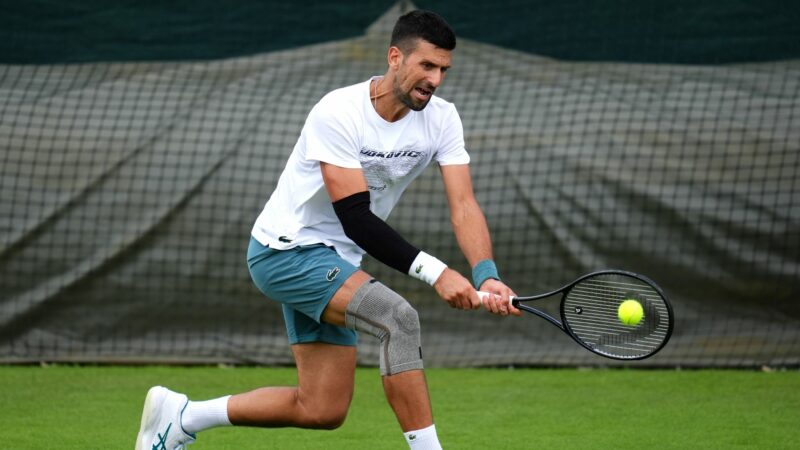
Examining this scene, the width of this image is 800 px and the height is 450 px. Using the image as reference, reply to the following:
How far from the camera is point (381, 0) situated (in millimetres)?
8453

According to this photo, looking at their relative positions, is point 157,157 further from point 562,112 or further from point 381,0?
point 562,112

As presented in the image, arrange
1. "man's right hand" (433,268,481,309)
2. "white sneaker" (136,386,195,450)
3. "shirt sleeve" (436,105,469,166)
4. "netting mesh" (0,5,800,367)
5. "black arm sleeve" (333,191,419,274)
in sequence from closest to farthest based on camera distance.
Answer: "man's right hand" (433,268,481,309) → "black arm sleeve" (333,191,419,274) → "shirt sleeve" (436,105,469,166) → "white sneaker" (136,386,195,450) → "netting mesh" (0,5,800,367)

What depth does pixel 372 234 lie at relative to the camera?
391 cm

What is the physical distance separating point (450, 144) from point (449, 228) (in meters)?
3.24

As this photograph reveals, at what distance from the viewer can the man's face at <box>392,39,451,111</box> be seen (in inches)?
159

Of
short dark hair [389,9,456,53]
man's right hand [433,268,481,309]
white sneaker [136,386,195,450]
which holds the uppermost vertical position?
short dark hair [389,9,456,53]

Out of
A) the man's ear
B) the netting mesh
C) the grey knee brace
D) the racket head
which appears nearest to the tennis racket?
the racket head

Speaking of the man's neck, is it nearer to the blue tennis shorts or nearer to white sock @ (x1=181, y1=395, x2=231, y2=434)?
the blue tennis shorts

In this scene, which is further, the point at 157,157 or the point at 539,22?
the point at 539,22

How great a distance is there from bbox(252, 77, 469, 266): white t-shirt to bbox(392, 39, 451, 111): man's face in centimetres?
15

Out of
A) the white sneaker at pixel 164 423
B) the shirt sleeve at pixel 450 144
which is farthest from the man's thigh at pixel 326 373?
the shirt sleeve at pixel 450 144

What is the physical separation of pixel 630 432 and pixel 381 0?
13.1 ft

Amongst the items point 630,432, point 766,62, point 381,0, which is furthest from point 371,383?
point 766,62

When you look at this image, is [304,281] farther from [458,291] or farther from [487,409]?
[487,409]
